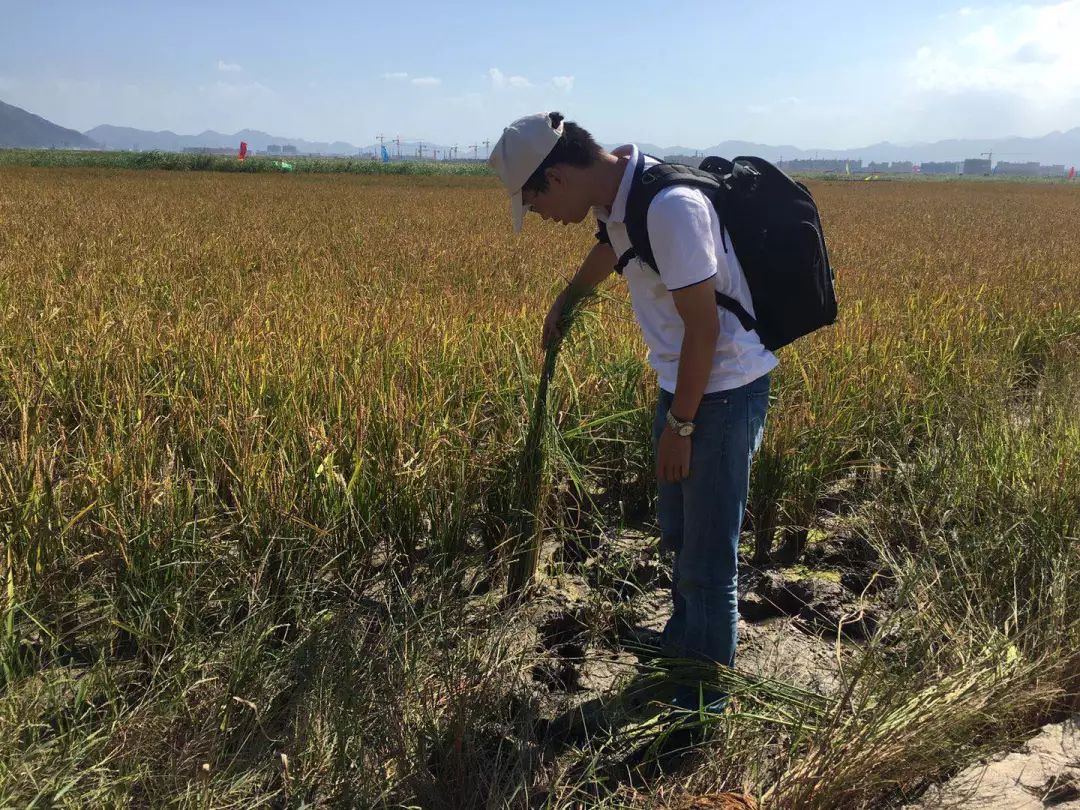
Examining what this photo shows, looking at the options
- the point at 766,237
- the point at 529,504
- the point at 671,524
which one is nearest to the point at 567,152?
the point at 766,237

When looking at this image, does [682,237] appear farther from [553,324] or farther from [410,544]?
[410,544]

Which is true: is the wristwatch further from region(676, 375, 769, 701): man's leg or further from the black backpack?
the black backpack

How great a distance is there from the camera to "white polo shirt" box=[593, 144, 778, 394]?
1.33 m

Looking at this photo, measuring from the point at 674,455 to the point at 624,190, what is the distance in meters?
0.58

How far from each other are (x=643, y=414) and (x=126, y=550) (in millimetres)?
1852

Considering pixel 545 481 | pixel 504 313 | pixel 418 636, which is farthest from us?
pixel 504 313

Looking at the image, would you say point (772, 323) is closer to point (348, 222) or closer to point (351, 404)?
point (351, 404)

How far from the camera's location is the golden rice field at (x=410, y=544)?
1.39 m

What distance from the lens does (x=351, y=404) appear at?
2475 millimetres

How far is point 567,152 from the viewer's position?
4.78 ft

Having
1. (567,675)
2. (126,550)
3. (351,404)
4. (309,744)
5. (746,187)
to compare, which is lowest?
(567,675)

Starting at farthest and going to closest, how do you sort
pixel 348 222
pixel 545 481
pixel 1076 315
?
pixel 348 222, pixel 1076 315, pixel 545 481

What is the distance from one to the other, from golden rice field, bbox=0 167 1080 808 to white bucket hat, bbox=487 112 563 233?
0.76 metres

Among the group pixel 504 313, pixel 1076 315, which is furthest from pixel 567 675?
pixel 1076 315
